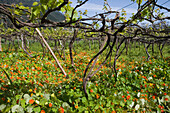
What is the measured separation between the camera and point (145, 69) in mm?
5086

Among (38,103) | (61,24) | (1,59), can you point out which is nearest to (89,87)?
(38,103)

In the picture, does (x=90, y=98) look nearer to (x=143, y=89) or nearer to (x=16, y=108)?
(x=16, y=108)

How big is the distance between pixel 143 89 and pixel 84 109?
101 inches

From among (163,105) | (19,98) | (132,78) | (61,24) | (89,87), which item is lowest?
(163,105)

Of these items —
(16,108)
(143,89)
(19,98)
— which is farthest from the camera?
(143,89)

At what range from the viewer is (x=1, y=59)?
619cm

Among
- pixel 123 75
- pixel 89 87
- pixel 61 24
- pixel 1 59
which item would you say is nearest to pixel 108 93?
pixel 89 87

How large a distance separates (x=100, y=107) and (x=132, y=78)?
2.56 meters

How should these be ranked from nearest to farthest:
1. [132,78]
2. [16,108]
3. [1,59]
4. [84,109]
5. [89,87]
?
[16,108] → [84,109] → [89,87] → [132,78] → [1,59]

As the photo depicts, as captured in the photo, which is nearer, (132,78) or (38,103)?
(38,103)

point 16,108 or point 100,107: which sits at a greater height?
point 16,108

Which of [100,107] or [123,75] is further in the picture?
[123,75]

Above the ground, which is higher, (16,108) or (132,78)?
(16,108)

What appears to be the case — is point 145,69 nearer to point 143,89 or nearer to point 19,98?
point 143,89
